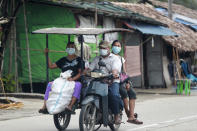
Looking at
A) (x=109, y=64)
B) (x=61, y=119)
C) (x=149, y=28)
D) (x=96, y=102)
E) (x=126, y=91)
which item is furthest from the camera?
(x=149, y=28)

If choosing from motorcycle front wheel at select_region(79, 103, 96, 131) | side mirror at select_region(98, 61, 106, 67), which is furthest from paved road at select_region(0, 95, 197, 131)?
side mirror at select_region(98, 61, 106, 67)

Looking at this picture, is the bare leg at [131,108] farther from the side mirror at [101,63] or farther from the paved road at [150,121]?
the side mirror at [101,63]

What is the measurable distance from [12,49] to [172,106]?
547 centimetres

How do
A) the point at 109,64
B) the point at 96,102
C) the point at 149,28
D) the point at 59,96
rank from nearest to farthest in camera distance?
1. the point at 96,102
2. the point at 59,96
3. the point at 109,64
4. the point at 149,28

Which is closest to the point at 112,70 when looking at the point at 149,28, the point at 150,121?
the point at 150,121

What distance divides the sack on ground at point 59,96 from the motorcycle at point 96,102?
29 cm

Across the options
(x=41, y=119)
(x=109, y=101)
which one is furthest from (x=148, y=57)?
(x=109, y=101)

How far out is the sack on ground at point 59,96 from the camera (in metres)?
8.35

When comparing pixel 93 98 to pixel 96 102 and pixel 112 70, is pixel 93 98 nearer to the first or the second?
pixel 96 102

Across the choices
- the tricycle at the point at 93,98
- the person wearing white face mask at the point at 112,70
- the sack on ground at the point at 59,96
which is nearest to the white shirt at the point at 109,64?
the person wearing white face mask at the point at 112,70

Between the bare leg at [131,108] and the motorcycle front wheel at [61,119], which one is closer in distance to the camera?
the motorcycle front wheel at [61,119]

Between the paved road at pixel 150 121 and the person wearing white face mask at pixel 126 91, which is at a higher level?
the person wearing white face mask at pixel 126 91

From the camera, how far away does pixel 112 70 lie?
874 centimetres

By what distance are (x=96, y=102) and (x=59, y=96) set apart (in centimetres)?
64
